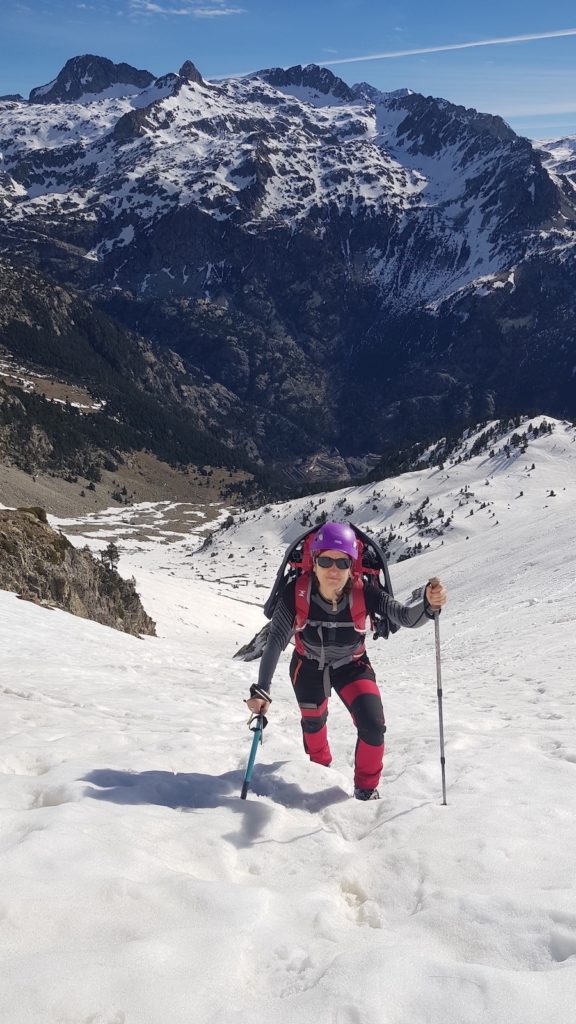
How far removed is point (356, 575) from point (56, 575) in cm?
2242

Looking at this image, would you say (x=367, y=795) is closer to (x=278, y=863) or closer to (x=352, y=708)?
(x=352, y=708)

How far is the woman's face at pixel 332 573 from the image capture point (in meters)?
6.91

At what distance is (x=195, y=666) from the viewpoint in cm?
2030

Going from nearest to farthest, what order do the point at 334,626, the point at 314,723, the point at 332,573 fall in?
1. the point at 332,573
2. the point at 334,626
3. the point at 314,723

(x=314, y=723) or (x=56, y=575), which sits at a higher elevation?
(x=314, y=723)

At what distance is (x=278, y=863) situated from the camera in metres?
5.41

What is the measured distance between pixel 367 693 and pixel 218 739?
300 cm

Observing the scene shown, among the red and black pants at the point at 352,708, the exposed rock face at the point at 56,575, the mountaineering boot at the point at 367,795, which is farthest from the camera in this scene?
the exposed rock face at the point at 56,575

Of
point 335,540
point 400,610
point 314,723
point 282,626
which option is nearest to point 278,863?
point 314,723

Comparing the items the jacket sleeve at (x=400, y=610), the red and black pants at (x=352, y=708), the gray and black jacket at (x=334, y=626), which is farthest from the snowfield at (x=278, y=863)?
the jacket sleeve at (x=400, y=610)

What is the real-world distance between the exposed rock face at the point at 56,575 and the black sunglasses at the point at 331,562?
19365 mm

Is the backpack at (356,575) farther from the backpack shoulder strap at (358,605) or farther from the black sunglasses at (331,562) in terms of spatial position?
the black sunglasses at (331,562)

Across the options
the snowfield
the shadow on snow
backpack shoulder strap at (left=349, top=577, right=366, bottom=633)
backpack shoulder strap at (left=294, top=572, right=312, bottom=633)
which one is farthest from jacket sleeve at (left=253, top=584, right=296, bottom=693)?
the snowfield

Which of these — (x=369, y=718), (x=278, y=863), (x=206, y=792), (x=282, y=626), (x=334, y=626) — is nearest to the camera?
(x=278, y=863)
